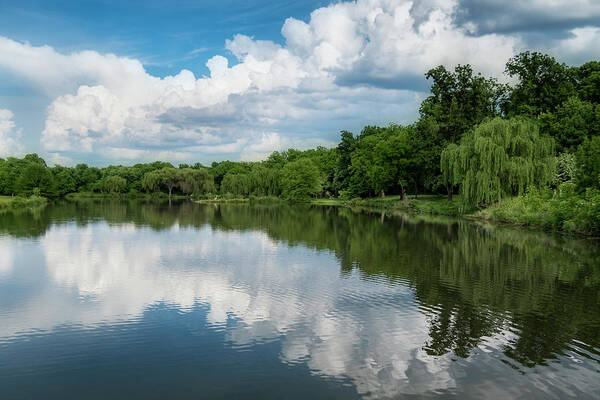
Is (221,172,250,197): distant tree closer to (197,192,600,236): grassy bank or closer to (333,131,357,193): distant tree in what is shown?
(333,131,357,193): distant tree

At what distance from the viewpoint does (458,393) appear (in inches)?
275

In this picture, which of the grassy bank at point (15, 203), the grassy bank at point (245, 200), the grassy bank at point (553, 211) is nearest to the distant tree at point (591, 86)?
the grassy bank at point (553, 211)

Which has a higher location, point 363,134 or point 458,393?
point 363,134

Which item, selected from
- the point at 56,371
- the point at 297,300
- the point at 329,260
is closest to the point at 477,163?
the point at 329,260

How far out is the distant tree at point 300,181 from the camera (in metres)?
85.6

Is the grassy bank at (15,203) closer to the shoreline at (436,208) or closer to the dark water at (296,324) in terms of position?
the shoreline at (436,208)

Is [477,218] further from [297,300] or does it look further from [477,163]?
[297,300]

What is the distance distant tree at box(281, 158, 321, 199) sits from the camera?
85562 mm

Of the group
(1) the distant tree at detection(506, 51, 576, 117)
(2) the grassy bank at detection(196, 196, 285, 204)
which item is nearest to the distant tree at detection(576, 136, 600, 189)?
(1) the distant tree at detection(506, 51, 576, 117)

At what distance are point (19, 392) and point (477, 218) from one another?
38412mm

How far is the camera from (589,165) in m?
28.0

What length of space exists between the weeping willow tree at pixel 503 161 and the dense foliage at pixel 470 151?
0.08 metres

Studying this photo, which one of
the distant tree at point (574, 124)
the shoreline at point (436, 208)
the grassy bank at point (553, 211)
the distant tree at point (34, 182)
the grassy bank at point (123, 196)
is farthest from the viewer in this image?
the grassy bank at point (123, 196)

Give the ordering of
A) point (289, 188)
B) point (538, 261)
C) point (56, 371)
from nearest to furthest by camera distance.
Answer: point (56, 371), point (538, 261), point (289, 188)
